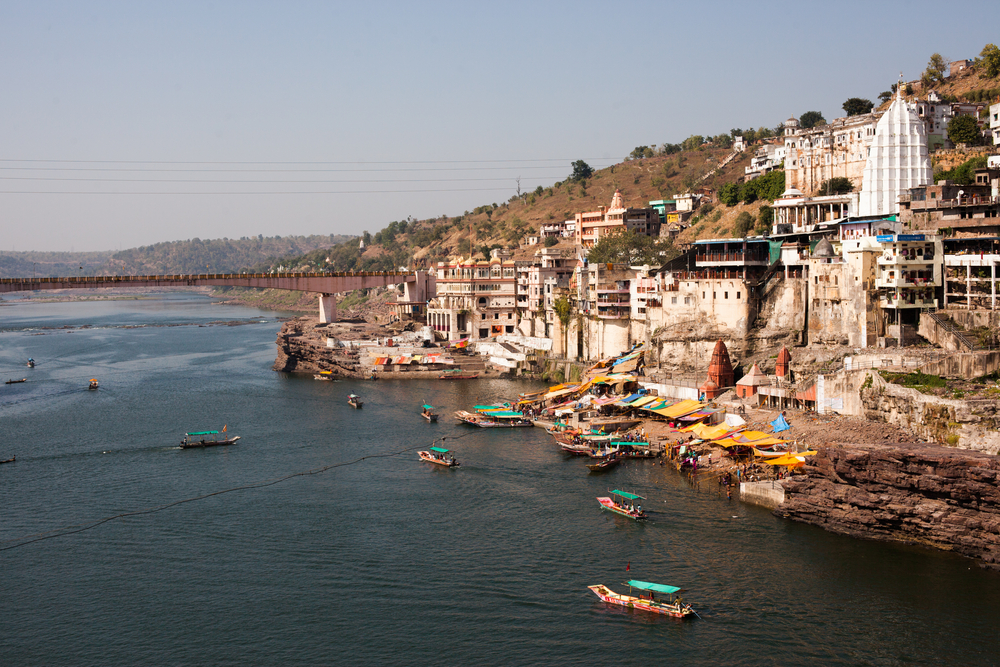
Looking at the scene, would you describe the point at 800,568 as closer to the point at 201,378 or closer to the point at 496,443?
the point at 496,443

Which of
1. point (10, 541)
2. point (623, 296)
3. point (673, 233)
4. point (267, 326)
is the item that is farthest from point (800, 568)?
point (267, 326)

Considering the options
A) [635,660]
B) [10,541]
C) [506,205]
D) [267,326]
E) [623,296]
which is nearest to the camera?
[635,660]

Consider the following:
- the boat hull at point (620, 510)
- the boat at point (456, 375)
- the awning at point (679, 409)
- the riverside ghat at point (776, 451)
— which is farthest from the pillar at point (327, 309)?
the boat hull at point (620, 510)

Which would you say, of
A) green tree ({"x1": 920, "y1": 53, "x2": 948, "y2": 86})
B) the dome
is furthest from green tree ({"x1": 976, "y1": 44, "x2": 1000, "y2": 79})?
the dome

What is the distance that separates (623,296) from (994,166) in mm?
19692

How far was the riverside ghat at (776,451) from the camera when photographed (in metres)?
23.2

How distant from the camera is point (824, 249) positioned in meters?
38.0

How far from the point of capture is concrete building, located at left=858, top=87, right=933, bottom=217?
41.5m

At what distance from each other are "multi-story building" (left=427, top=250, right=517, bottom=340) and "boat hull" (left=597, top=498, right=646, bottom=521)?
3641 centimetres

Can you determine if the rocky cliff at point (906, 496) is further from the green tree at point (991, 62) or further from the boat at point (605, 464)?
the green tree at point (991, 62)

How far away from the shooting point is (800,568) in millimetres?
22594

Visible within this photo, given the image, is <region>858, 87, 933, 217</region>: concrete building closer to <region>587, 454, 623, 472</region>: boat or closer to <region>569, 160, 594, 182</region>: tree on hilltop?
<region>587, 454, 623, 472</region>: boat

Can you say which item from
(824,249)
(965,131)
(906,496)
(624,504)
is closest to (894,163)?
(824,249)

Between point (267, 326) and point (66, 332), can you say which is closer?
point (66, 332)
